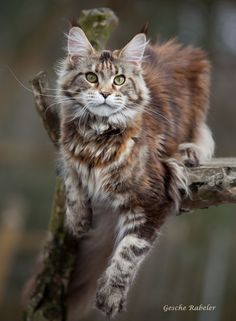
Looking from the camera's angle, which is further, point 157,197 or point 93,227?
point 93,227

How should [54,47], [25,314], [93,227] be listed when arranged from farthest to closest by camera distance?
[54,47] → [25,314] → [93,227]

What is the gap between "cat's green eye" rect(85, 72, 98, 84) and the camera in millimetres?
2328

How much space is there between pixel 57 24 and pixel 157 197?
4.14m

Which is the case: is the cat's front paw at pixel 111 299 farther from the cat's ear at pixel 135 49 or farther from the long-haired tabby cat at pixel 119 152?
the cat's ear at pixel 135 49

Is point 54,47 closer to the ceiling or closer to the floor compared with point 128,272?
closer to the ceiling

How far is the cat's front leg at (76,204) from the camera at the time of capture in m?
2.57

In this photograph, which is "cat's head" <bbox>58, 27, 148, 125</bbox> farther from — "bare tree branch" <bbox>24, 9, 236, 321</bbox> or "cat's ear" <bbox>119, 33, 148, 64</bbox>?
"bare tree branch" <bbox>24, 9, 236, 321</bbox>

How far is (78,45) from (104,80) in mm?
182

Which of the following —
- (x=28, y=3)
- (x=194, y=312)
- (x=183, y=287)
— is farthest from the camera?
(x=28, y=3)

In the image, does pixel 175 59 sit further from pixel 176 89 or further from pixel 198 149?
pixel 198 149

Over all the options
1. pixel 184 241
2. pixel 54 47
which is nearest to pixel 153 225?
pixel 184 241

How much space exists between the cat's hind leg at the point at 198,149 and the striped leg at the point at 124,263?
349mm

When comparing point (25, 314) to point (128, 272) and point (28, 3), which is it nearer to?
point (128, 272)

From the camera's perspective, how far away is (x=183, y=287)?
375cm
